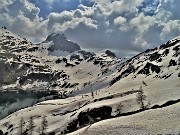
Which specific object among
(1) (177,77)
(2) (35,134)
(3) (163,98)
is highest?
(1) (177,77)

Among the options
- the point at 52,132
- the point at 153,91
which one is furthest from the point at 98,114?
the point at 153,91

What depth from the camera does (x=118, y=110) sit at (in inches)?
5965

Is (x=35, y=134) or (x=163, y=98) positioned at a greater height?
(x=163, y=98)

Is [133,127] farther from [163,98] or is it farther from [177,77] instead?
[177,77]

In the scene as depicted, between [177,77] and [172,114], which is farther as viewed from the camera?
[177,77]

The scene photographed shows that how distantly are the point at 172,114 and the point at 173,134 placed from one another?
760 centimetres

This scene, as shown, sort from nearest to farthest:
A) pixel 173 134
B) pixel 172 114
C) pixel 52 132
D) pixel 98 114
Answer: pixel 173 134
pixel 172 114
pixel 52 132
pixel 98 114

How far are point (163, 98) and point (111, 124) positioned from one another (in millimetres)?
100038

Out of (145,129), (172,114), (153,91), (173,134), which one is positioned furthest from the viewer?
(153,91)

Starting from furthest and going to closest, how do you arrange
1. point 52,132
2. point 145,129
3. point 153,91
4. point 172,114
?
point 153,91 < point 52,132 < point 172,114 < point 145,129

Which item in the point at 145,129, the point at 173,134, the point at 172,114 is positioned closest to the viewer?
the point at 173,134

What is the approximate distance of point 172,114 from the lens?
190 ft

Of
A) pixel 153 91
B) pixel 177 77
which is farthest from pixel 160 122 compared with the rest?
pixel 177 77

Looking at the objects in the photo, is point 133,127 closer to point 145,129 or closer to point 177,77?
point 145,129
